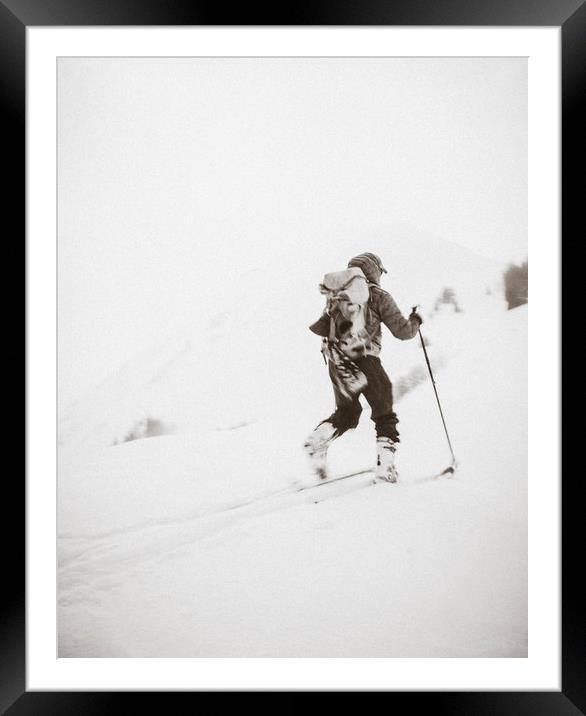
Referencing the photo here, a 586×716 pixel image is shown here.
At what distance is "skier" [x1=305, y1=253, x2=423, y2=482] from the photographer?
1711 mm

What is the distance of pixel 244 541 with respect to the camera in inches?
67.4

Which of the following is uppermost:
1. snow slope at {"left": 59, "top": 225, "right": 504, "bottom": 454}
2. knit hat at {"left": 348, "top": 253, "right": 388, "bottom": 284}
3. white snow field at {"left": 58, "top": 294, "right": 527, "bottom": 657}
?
knit hat at {"left": 348, "top": 253, "right": 388, "bottom": 284}

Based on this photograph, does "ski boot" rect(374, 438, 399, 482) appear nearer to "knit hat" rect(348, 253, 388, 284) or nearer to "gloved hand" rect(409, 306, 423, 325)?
"gloved hand" rect(409, 306, 423, 325)

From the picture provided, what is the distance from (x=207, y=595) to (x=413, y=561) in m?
0.73

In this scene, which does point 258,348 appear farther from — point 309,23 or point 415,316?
point 309,23

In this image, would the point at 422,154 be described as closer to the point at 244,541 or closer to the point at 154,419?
the point at 154,419

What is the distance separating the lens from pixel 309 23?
5.31 feet

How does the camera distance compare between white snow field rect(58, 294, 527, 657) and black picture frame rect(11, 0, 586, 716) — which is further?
white snow field rect(58, 294, 527, 657)

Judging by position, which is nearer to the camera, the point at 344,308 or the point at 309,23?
the point at 309,23

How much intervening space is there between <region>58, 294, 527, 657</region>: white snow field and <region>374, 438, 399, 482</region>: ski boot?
31 mm

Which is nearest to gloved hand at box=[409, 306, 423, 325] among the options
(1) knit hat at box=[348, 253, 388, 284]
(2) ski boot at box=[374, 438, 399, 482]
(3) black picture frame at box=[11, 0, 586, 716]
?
(1) knit hat at box=[348, 253, 388, 284]

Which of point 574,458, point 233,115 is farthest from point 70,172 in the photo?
point 574,458

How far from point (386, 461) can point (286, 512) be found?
39cm

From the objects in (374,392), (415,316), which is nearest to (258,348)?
(374,392)
